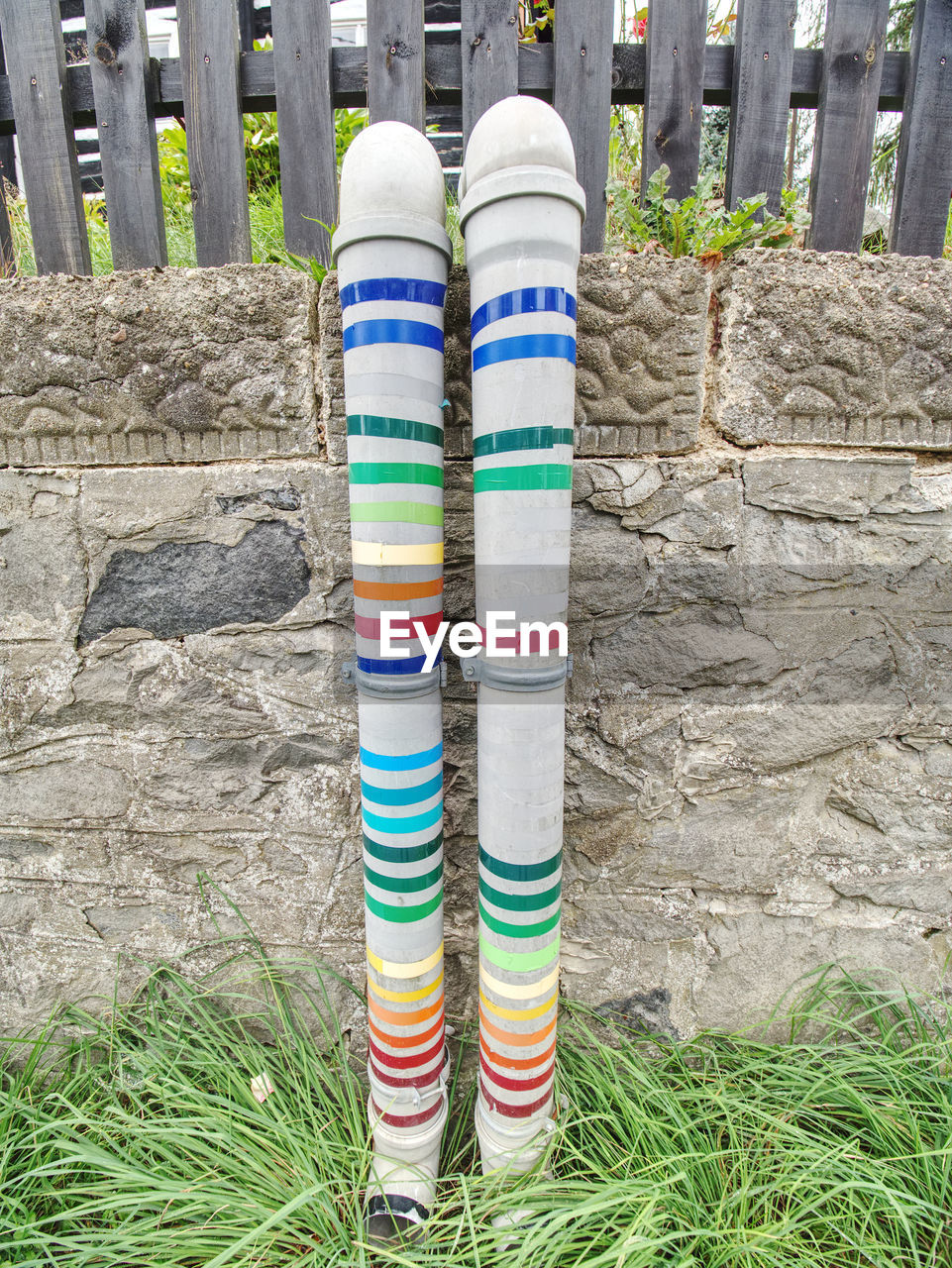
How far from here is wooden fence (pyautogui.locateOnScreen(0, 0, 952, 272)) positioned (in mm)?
1313

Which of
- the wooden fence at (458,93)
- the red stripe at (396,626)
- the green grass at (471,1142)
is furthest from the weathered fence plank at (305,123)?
the green grass at (471,1142)

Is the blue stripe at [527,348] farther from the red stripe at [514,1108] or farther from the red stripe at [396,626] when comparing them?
the red stripe at [514,1108]

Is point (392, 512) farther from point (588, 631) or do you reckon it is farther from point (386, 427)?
point (588, 631)

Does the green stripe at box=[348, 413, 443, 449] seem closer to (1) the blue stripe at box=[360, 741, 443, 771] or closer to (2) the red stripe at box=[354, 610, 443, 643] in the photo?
(2) the red stripe at box=[354, 610, 443, 643]

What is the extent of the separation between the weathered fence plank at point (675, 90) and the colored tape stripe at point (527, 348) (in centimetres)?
56

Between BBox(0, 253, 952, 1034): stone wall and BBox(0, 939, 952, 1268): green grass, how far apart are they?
0.40ft

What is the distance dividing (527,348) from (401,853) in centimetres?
92

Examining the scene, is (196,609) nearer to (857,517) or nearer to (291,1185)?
(291,1185)

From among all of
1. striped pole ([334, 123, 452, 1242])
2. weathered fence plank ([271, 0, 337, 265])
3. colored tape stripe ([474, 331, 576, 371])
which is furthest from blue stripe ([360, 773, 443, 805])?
weathered fence plank ([271, 0, 337, 265])

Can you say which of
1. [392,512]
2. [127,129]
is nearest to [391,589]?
[392,512]

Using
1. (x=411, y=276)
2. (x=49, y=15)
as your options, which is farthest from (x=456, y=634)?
(x=49, y=15)

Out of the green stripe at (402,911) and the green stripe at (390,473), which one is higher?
the green stripe at (390,473)

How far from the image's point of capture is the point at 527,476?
3.56ft

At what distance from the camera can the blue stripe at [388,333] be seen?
1093 mm
